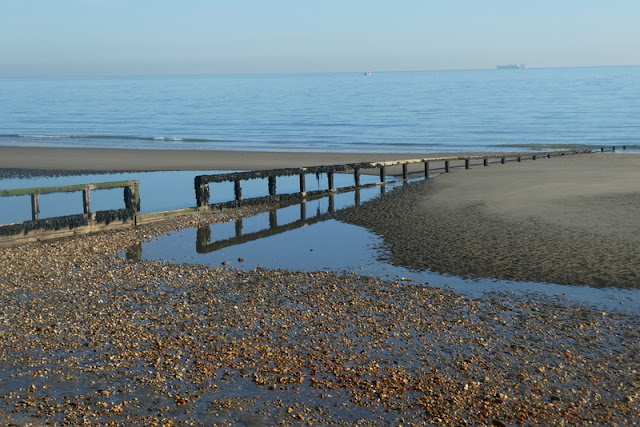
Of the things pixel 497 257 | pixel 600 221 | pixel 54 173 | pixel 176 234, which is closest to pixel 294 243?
pixel 176 234

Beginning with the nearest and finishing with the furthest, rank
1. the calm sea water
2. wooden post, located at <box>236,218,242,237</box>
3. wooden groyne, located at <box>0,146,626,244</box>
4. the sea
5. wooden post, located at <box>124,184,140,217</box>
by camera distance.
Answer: the sea
wooden groyne, located at <box>0,146,626,244</box>
wooden post, located at <box>236,218,242,237</box>
wooden post, located at <box>124,184,140,217</box>
the calm sea water

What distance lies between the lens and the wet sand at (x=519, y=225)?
15.9 m

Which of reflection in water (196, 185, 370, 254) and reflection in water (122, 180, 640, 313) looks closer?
reflection in water (122, 180, 640, 313)

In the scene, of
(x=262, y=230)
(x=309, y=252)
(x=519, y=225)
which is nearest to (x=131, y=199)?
(x=262, y=230)

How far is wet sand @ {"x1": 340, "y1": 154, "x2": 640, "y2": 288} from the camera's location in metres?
15.9

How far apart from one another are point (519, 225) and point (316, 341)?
11.4 meters

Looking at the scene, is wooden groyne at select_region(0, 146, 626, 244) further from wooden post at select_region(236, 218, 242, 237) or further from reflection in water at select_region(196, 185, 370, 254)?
wooden post at select_region(236, 218, 242, 237)

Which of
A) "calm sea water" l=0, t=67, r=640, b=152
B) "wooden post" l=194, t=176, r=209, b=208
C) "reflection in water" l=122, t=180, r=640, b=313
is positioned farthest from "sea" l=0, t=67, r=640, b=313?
"wooden post" l=194, t=176, r=209, b=208

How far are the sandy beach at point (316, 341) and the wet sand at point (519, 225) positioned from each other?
11cm

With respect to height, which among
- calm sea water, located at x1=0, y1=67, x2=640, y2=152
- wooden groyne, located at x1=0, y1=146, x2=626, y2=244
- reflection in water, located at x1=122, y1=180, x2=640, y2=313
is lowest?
reflection in water, located at x1=122, y1=180, x2=640, y2=313

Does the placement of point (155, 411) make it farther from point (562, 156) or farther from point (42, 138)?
point (42, 138)

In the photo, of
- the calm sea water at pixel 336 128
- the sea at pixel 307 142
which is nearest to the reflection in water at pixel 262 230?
the sea at pixel 307 142

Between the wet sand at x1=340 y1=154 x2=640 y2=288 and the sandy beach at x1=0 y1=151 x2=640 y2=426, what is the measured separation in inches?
4.3

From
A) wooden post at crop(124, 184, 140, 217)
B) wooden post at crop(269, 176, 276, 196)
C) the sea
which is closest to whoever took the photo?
the sea
